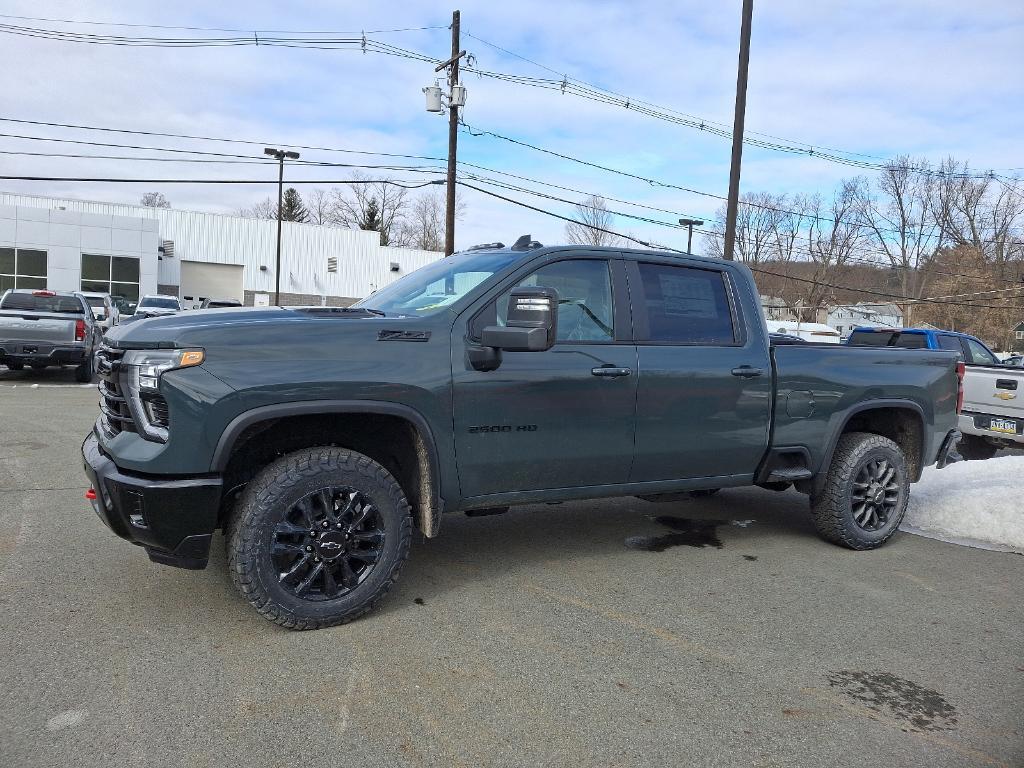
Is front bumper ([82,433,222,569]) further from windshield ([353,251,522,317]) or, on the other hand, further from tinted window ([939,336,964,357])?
tinted window ([939,336,964,357])

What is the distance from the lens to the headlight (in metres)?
3.47

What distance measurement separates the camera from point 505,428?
4145mm

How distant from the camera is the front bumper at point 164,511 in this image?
345 centimetres

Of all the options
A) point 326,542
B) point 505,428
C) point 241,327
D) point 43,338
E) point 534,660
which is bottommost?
point 534,660

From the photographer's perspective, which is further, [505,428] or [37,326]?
[37,326]

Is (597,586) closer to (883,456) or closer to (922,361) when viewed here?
(883,456)

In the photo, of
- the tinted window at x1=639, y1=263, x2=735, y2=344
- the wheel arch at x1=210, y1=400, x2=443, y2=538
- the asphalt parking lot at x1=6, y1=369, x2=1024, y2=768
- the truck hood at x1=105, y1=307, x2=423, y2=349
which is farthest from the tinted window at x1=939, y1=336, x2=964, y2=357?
the truck hood at x1=105, y1=307, x2=423, y2=349

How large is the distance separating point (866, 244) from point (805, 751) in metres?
66.3

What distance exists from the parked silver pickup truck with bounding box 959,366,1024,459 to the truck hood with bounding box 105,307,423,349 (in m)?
8.35

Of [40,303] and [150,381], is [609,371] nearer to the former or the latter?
[150,381]

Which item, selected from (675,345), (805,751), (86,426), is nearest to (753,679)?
(805,751)

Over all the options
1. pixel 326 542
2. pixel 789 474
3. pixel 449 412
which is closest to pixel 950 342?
pixel 789 474

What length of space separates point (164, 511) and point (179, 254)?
45.7 m

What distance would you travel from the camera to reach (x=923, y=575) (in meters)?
5.08
